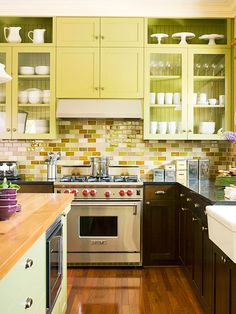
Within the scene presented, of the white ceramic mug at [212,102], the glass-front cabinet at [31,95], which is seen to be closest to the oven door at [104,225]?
the glass-front cabinet at [31,95]

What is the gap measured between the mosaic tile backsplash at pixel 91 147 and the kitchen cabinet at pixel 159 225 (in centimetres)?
59

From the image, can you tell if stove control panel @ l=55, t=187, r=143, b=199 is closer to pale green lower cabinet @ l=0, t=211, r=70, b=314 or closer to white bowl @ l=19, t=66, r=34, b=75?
white bowl @ l=19, t=66, r=34, b=75

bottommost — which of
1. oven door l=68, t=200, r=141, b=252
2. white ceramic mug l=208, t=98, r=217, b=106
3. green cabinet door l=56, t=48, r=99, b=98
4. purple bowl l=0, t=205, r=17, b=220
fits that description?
oven door l=68, t=200, r=141, b=252

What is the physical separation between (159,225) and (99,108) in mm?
1390

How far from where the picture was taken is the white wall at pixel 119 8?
163 inches

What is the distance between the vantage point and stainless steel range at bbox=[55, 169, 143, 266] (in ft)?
12.8

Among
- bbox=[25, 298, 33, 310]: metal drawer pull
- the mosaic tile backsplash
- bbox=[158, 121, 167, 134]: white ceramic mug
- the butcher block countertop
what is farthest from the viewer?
the mosaic tile backsplash

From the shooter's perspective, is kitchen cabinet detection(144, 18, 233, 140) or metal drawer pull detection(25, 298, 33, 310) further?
kitchen cabinet detection(144, 18, 233, 140)

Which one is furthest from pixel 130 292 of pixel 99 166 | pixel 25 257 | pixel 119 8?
pixel 119 8

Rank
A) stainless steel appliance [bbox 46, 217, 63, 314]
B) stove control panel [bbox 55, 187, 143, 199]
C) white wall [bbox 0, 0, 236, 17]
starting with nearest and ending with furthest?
stainless steel appliance [bbox 46, 217, 63, 314] → stove control panel [bbox 55, 187, 143, 199] → white wall [bbox 0, 0, 236, 17]

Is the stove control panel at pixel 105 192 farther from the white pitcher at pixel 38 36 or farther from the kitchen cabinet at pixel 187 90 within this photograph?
the white pitcher at pixel 38 36

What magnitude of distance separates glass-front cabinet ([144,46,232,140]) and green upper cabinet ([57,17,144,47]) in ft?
0.86

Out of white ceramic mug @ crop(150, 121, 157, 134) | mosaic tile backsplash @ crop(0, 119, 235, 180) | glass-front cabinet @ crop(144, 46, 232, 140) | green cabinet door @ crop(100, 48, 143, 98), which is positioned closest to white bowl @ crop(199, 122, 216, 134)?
glass-front cabinet @ crop(144, 46, 232, 140)

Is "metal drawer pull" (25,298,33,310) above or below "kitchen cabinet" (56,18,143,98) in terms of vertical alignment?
below
